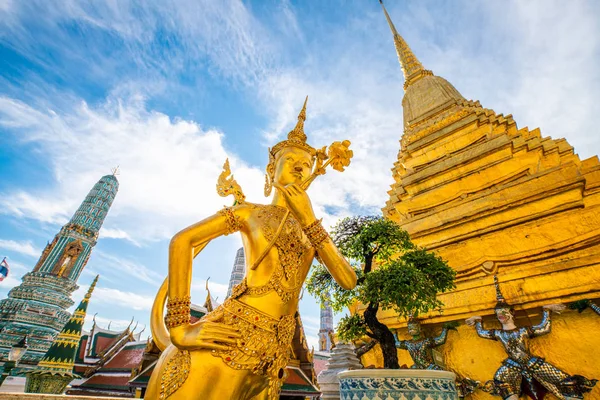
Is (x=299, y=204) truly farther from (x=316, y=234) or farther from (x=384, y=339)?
(x=384, y=339)

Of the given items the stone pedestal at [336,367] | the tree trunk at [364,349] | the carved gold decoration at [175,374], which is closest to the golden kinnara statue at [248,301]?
the carved gold decoration at [175,374]

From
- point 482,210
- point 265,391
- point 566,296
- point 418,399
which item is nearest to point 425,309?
point 418,399

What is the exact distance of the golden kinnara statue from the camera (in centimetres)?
153

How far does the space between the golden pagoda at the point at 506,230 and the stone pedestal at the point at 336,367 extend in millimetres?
603

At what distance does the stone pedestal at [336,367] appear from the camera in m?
4.70

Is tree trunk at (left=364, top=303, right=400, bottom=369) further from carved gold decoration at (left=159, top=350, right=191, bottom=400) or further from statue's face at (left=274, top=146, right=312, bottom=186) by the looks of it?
carved gold decoration at (left=159, top=350, right=191, bottom=400)

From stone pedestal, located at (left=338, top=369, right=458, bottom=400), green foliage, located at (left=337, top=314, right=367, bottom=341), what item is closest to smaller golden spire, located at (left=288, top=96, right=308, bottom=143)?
stone pedestal, located at (left=338, top=369, right=458, bottom=400)

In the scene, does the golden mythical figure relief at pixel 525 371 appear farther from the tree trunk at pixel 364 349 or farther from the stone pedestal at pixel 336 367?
the stone pedestal at pixel 336 367

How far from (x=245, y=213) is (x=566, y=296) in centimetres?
449

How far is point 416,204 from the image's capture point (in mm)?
7312

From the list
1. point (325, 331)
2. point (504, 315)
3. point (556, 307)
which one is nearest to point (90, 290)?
point (504, 315)

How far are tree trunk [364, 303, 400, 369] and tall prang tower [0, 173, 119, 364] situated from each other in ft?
99.2

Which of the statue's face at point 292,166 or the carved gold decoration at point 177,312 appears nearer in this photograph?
the carved gold decoration at point 177,312

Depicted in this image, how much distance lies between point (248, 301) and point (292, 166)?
1.08 metres
